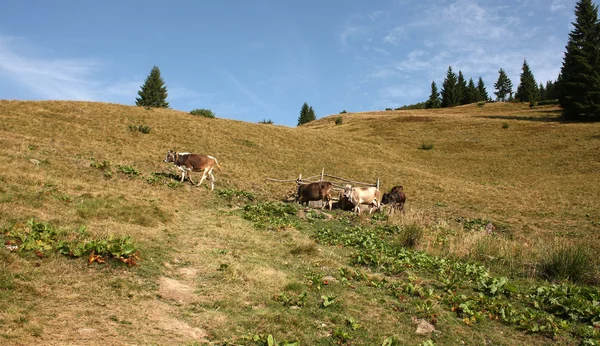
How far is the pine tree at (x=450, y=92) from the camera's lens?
349 feet

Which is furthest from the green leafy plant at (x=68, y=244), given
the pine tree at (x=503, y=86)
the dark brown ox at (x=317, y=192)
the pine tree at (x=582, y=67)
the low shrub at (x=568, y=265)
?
the pine tree at (x=503, y=86)

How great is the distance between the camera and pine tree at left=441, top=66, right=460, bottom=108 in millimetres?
106250

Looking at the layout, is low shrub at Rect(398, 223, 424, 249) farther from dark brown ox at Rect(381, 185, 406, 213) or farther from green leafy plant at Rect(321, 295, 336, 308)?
dark brown ox at Rect(381, 185, 406, 213)

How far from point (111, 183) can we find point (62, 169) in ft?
7.68

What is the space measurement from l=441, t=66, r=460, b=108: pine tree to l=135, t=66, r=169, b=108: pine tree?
73570 millimetres

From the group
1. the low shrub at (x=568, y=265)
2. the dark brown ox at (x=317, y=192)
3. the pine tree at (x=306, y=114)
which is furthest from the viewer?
the pine tree at (x=306, y=114)

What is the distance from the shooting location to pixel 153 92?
81625 millimetres

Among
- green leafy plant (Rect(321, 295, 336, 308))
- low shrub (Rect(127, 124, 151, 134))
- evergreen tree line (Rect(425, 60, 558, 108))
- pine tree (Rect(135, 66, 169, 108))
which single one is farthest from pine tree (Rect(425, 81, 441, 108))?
green leafy plant (Rect(321, 295, 336, 308))

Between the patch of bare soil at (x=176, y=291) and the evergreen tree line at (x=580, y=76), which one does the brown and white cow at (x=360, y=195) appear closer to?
the patch of bare soil at (x=176, y=291)

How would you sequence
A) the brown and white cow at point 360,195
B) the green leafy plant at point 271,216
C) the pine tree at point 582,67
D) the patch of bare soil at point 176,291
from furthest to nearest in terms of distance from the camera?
1. the pine tree at point 582,67
2. the brown and white cow at point 360,195
3. the green leafy plant at point 271,216
4. the patch of bare soil at point 176,291

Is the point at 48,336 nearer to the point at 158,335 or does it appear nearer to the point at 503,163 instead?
the point at 158,335

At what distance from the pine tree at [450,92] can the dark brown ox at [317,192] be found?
3709 inches

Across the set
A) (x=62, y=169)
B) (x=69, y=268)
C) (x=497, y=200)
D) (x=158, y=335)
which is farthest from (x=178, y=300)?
(x=497, y=200)

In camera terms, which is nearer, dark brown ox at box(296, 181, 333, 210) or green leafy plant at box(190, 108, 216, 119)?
dark brown ox at box(296, 181, 333, 210)
